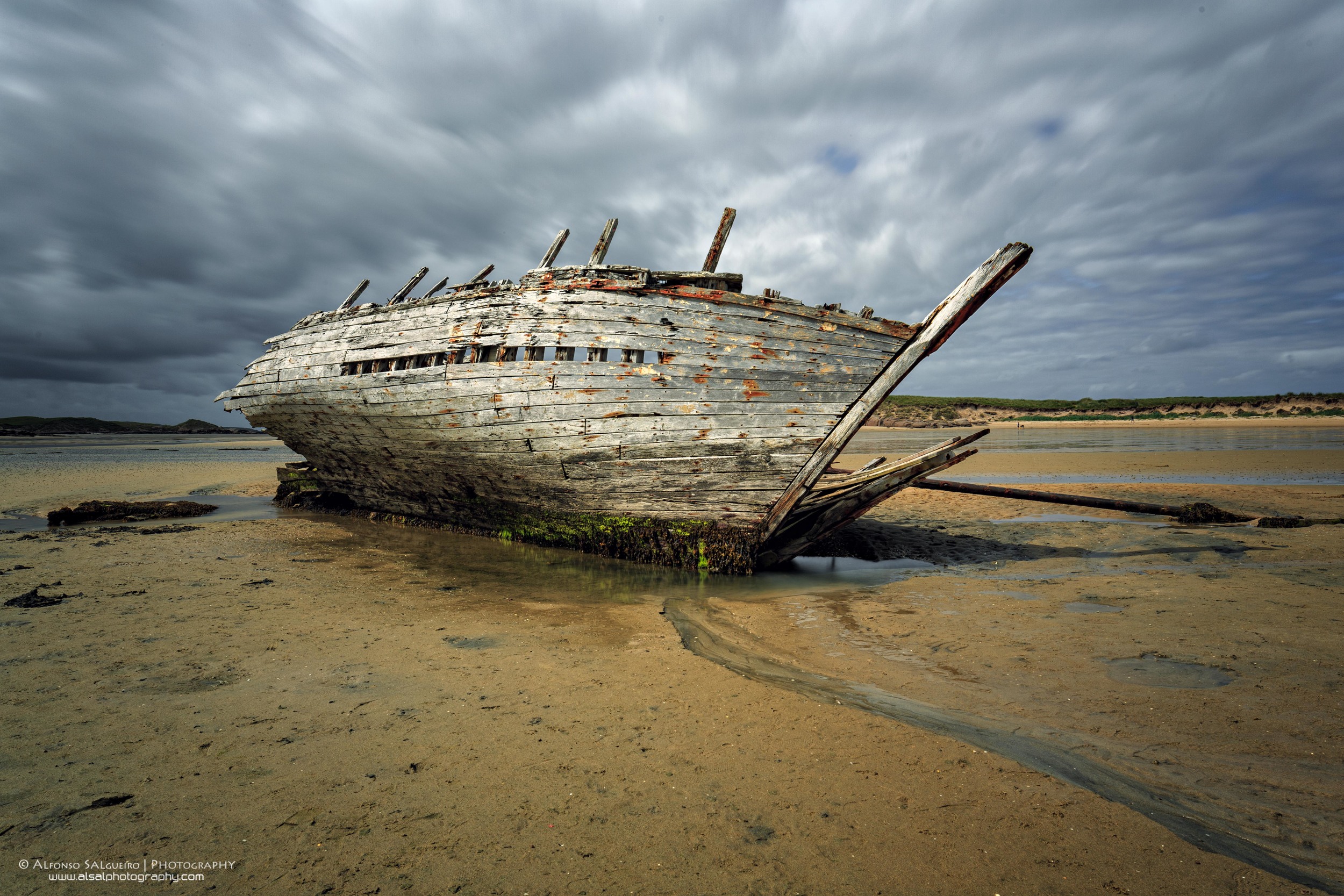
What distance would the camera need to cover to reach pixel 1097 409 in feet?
168

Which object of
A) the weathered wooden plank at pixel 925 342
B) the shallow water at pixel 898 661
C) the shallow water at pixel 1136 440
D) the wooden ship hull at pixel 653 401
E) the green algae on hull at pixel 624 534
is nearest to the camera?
the shallow water at pixel 898 661

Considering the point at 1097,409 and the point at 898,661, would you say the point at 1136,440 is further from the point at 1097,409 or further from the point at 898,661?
the point at 898,661

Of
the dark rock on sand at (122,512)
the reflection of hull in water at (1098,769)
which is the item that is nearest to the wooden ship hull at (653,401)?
the reflection of hull in water at (1098,769)

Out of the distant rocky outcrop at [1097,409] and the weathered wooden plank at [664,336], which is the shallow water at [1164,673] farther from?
→ the distant rocky outcrop at [1097,409]

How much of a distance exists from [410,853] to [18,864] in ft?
4.36

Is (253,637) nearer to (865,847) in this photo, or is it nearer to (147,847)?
(147,847)

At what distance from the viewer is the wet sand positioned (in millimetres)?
2062

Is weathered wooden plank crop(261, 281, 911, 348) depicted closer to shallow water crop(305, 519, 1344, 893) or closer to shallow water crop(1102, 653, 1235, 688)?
shallow water crop(305, 519, 1344, 893)

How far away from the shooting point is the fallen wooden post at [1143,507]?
25.8 ft

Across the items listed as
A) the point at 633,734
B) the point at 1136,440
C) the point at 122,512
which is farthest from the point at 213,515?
the point at 1136,440

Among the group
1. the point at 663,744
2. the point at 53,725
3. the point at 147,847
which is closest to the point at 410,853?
the point at 147,847

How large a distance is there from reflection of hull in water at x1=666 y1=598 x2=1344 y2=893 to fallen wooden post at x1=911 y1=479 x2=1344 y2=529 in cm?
432

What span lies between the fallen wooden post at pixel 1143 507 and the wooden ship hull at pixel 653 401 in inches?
62.2

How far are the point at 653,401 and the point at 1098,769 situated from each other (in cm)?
477
